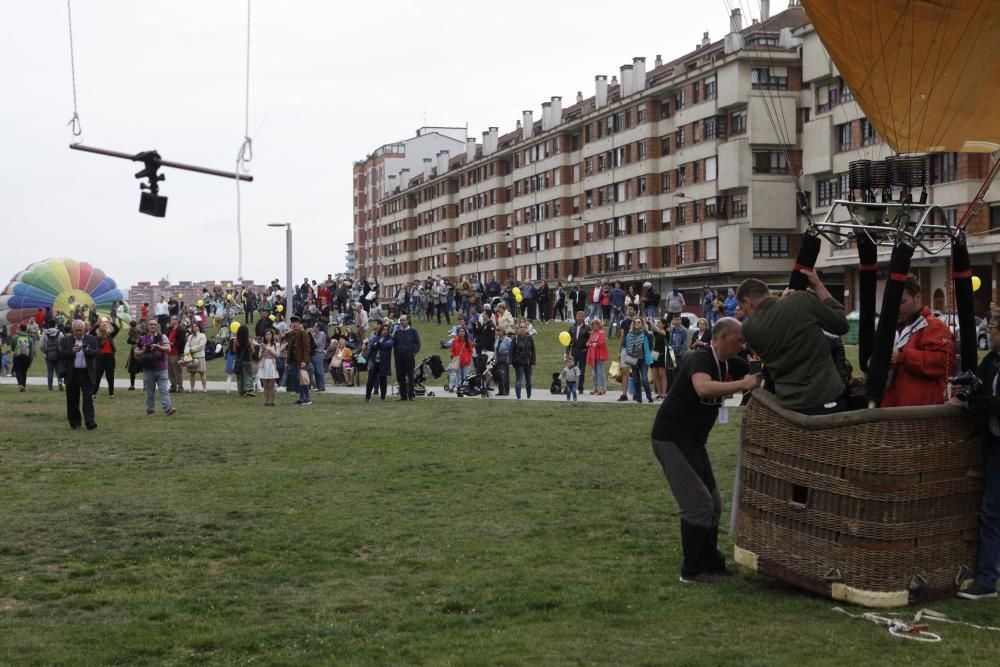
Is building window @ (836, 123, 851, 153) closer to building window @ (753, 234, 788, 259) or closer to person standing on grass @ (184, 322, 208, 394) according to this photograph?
building window @ (753, 234, 788, 259)

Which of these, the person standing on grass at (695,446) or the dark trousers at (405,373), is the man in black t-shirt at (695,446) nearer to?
the person standing on grass at (695,446)

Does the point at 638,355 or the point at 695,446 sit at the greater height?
the point at 638,355

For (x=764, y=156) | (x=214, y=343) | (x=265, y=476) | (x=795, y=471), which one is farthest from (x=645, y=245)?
(x=795, y=471)

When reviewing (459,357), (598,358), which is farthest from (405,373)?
(598,358)

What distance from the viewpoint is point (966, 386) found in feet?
26.2

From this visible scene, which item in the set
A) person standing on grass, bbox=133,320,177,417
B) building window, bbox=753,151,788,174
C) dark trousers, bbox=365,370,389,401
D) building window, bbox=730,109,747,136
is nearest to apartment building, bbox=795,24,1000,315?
building window, bbox=753,151,788,174

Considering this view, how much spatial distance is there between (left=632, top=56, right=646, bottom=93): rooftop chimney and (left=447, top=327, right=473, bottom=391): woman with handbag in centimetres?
5845

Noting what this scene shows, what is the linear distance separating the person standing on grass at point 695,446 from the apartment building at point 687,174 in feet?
135

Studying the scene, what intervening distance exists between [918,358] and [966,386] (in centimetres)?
85

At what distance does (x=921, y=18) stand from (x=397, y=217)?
12983 centimetres

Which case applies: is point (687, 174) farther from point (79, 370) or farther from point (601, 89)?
point (79, 370)

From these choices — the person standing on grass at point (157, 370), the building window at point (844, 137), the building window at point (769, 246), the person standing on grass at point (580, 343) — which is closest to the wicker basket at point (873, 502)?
the person standing on grass at point (157, 370)

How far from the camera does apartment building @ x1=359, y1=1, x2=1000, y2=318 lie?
212 feet

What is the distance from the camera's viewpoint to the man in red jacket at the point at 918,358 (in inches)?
346
